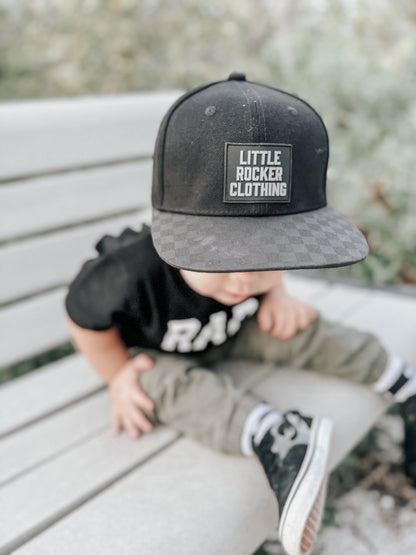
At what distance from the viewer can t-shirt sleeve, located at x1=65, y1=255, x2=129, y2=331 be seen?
4.09 ft

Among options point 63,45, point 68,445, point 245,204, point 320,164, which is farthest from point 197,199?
point 63,45

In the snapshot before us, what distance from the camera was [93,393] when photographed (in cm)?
143

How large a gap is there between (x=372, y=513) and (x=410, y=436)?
0.31 m

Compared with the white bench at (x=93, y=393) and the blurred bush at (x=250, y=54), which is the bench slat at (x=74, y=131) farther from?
the blurred bush at (x=250, y=54)

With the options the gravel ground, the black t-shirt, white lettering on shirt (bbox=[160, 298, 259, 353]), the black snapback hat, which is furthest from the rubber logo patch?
the gravel ground

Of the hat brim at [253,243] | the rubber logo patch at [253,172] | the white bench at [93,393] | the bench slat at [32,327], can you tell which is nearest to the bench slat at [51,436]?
the white bench at [93,393]

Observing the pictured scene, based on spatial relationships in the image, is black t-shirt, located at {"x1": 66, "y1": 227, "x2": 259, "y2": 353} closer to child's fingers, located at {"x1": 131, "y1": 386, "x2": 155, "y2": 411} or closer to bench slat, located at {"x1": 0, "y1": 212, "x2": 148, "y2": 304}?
child's fingers, located at {"x1": 131, "y1": 386, "x2": 155, "y2": 411}

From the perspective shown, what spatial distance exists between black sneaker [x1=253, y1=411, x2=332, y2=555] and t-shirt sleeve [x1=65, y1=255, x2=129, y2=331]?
1.37 feet

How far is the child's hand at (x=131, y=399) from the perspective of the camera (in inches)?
49.2

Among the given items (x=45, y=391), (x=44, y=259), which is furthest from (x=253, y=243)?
(x=44, y=259)

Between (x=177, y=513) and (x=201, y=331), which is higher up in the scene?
(x=201, y=331)

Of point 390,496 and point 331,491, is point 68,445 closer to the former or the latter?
point 331,491

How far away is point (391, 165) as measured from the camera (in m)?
2.75

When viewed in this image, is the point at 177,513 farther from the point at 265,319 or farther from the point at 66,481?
the point at 265,319
